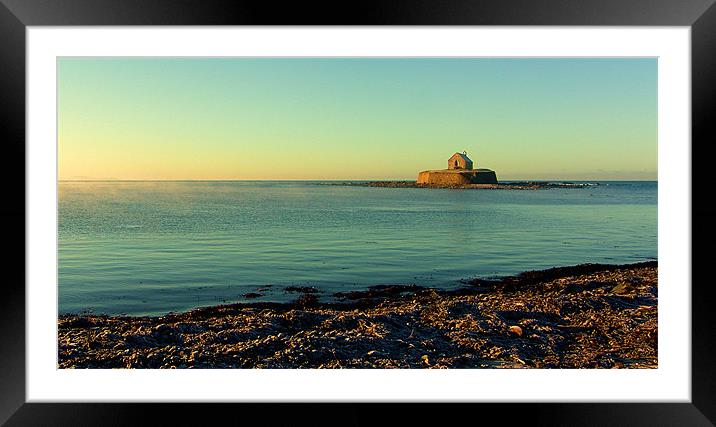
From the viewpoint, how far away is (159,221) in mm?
21281

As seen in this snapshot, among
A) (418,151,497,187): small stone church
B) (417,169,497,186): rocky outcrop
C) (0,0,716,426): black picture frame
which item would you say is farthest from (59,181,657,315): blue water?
(417,169,497,186): rocky outcrop

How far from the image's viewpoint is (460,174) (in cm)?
4053

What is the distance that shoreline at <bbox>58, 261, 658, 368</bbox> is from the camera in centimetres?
371

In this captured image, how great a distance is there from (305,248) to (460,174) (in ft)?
92.4

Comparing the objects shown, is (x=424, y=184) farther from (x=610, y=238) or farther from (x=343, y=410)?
(x=343, y=410)

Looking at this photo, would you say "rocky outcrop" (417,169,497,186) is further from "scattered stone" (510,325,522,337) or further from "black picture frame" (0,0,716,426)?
"black picture frame" (0,0,716,426)

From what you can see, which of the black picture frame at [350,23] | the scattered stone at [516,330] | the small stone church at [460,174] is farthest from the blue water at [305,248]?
the small stone church at [460,174]

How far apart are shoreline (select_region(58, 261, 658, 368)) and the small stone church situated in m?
35.4

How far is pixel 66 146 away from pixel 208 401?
31687 millimetres

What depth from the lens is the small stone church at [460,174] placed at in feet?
Answer: 132

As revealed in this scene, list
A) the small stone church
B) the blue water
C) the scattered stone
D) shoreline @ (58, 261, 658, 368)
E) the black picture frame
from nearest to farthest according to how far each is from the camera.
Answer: the black picture frame < shoreline @ (58, 261, 658, 368) < the scattered stone < the blue water < the small stone church

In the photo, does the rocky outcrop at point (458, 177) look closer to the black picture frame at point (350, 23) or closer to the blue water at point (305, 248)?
the blue water at point (305, 248)

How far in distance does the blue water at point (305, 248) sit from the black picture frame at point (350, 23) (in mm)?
5011

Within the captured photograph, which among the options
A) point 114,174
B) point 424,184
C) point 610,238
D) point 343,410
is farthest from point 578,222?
point 114,174
